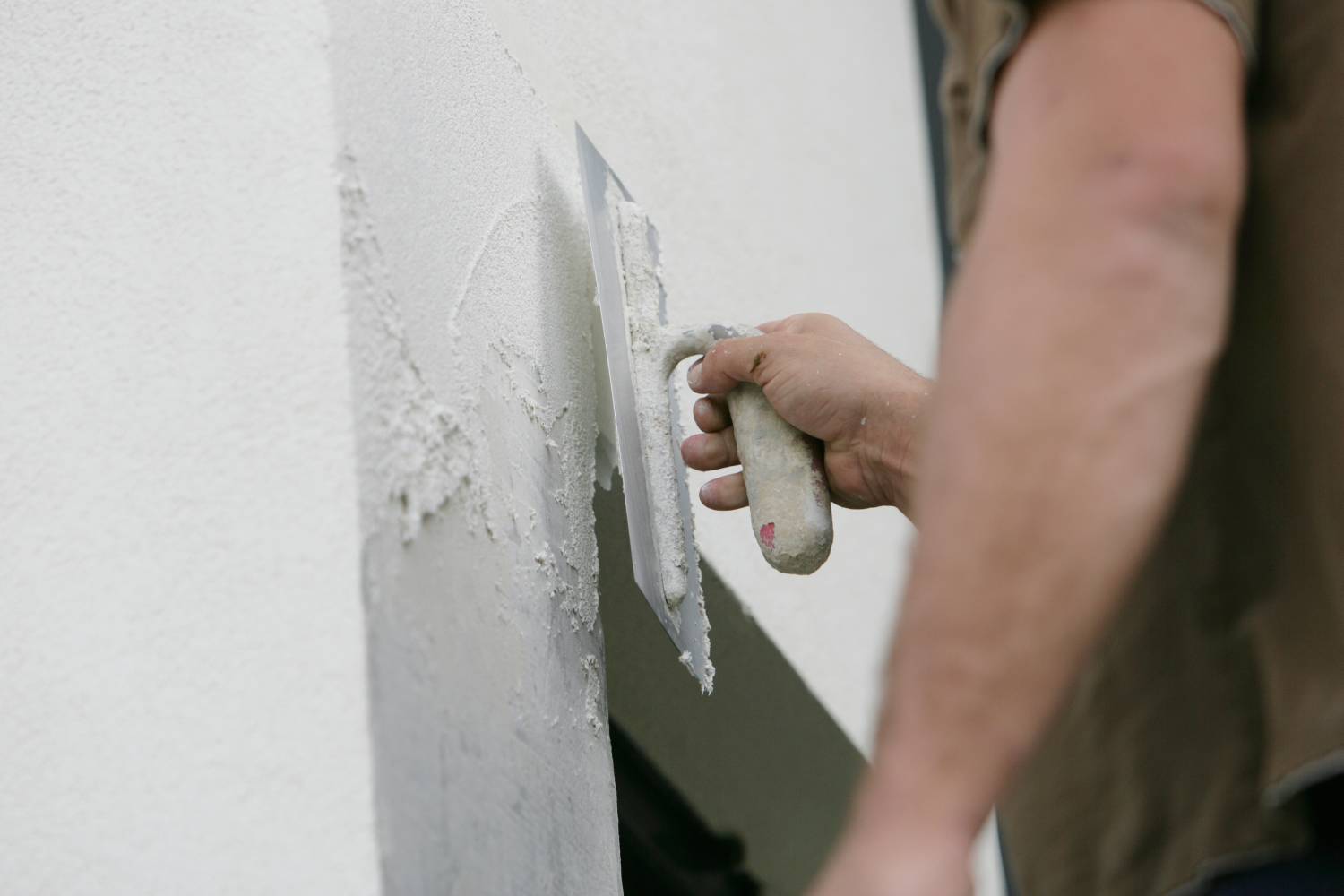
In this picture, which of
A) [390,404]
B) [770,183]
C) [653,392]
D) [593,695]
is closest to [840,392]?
[653,392]

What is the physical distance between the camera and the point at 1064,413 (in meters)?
0.53

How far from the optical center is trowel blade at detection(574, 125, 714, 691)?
109cm

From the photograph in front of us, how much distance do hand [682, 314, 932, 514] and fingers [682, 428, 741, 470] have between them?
0.02 m

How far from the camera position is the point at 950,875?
521 mm

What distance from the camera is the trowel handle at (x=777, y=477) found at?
108cm

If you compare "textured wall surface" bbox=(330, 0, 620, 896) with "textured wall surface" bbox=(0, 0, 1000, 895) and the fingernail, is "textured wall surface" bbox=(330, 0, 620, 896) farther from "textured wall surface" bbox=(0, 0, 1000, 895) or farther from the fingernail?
the fingernail

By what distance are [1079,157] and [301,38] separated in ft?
1.40

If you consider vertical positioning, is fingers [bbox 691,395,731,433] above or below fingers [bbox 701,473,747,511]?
above

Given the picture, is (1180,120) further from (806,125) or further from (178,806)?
(806,125)

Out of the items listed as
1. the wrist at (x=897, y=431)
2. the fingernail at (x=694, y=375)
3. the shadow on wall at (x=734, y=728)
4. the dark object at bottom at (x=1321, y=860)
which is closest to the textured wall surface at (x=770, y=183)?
the shadow on wall at (x=734, y=728)

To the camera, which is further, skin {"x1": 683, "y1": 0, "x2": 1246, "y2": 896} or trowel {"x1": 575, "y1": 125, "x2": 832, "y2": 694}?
trowel {"x1": 575, "y1": 125, "x2": 832, "y2": 694}

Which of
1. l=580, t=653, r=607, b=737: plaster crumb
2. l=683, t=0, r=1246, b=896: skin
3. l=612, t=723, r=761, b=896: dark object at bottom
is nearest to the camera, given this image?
l=683, t=0, r=1246, b=896: skin

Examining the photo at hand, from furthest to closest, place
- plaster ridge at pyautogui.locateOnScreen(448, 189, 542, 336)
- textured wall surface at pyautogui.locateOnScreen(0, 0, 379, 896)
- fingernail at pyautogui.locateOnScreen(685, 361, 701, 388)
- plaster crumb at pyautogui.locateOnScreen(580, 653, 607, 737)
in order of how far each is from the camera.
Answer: fingernail at pyautogui.locateOnScreen(685, 361, 701, 388)
plaster crumb at pyautogui.locateOnScreen(580, 653, 607, 737)
plaster ridge at pyautogui.locateOnScreen(448, 189, 542, 336)
textured wall surface at pyautogui.locateOnScreen(0, 0, 379, 896)

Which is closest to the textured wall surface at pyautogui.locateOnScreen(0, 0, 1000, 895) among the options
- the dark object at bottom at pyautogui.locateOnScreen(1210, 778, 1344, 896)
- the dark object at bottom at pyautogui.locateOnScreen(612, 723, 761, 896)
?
the dark object at bottom at pyautogui.locateOnScreen(1210, 778, 1344, 896)
